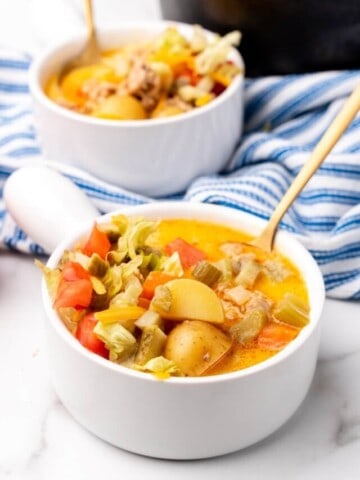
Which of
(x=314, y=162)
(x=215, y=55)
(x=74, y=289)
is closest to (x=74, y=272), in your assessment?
(x=74, y=289)

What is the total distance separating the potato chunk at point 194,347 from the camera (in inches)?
57.5

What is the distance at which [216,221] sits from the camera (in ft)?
5.89

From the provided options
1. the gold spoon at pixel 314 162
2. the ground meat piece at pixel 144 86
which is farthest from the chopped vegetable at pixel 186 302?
the ground meat piece at pixel 144 86

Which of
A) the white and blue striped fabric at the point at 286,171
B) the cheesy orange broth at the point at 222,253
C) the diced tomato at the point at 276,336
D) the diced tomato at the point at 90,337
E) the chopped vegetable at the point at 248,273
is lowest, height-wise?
the white and blue striped fabric at the point at 286,171

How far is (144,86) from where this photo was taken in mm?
2041

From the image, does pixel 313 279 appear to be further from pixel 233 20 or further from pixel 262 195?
pixel 233 20

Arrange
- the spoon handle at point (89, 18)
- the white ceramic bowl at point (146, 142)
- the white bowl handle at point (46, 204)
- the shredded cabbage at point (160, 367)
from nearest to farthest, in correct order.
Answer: the shredded cabbage at point (160, 367), the white bowl handle at point (46, 204), the white ceramic bowl at point (146, 142), the spoon handle at point (89, 18)

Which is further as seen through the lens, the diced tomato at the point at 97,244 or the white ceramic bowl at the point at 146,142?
the white ceramic bowl at the point at 146,142

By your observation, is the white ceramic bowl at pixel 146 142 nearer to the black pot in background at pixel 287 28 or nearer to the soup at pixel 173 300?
the black pot in background at pixel 287 28

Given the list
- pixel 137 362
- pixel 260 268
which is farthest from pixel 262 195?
pixel 137 362

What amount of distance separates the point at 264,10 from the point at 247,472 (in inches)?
38.6

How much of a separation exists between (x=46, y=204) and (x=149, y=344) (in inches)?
18.1

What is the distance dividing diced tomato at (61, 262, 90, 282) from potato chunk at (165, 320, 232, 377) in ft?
0.51

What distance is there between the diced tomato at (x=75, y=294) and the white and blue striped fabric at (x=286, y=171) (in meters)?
0.43
